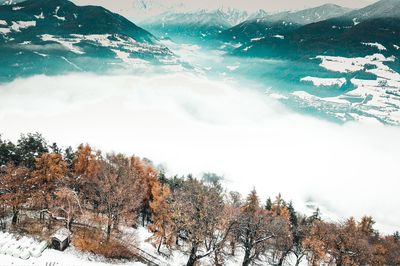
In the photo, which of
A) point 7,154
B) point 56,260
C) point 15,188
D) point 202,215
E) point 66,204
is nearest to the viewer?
point 56,260

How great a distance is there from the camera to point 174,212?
46.3 meters

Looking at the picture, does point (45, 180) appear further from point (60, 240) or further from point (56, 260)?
point (56, 260)

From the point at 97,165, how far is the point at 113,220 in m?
24.3

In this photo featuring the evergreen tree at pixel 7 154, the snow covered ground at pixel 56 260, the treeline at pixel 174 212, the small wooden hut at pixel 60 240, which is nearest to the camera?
the snow covered ground at pixel 56 260

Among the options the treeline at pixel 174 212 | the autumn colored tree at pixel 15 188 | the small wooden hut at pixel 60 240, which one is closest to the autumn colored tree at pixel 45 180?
the treeline at pixel 174 212

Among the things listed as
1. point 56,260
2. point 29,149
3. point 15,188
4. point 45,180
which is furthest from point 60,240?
point 29,149

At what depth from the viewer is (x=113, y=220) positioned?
57938mm

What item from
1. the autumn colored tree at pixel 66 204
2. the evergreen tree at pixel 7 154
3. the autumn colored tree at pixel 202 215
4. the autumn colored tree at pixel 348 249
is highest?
the autumn colored tree at pixel 202 215

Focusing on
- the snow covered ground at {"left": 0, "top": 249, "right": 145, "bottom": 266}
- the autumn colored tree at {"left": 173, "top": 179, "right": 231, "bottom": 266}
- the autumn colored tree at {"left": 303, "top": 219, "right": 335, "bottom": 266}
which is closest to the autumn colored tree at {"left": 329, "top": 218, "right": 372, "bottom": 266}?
the autumn colored tree at {"left": 303, "top": 219, "right": 335, "bottom": 266}

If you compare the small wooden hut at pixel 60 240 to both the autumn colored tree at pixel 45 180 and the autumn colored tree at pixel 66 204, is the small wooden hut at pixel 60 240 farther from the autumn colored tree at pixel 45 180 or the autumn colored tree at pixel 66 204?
the autumn colored tree at pixel 45 180

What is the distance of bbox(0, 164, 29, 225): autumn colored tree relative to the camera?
58406 mm

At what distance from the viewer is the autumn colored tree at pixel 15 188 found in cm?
5841

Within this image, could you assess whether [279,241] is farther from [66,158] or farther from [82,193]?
[66,158]

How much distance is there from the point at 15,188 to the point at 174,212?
31442mm
